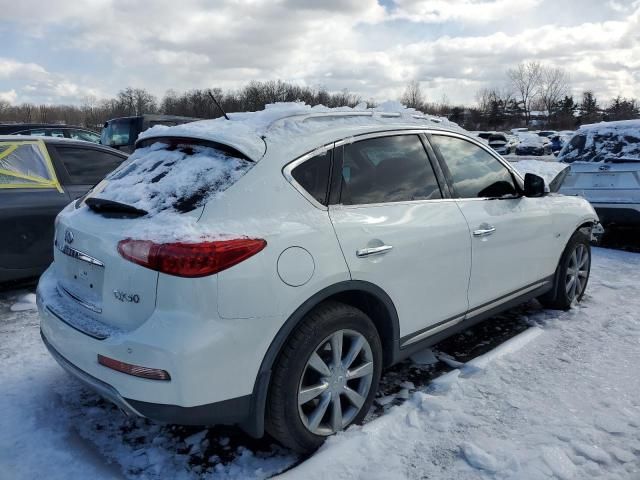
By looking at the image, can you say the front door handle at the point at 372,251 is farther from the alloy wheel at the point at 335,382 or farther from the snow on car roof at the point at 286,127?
the snow on car roof at the point at 286,127

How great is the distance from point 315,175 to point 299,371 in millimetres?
973

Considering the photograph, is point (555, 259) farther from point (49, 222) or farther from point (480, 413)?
point (49, 222)

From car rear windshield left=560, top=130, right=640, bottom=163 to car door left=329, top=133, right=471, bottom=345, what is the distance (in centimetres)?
500

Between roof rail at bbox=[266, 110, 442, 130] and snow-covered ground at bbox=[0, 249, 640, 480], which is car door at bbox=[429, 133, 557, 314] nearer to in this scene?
roof rail at bbox=[266, 110, 442, 130]

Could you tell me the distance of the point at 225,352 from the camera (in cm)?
215

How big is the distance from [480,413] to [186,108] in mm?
77416

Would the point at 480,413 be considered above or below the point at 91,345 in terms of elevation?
below

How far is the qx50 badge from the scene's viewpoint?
7.18ft

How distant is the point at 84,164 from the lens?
5.45 meters

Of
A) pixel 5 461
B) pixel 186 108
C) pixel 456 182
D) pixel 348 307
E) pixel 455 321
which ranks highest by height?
pixel 186 108

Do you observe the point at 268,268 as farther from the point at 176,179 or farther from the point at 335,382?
the point at 335,382

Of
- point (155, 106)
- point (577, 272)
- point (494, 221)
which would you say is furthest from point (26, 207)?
point (155, 106)

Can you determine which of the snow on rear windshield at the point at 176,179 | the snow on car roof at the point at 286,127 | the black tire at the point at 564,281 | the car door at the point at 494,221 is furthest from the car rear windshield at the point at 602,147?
the snow on rear windshield at the point at 176,179

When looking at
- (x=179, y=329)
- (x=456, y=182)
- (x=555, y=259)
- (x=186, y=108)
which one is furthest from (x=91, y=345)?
(x=186, y=108)
